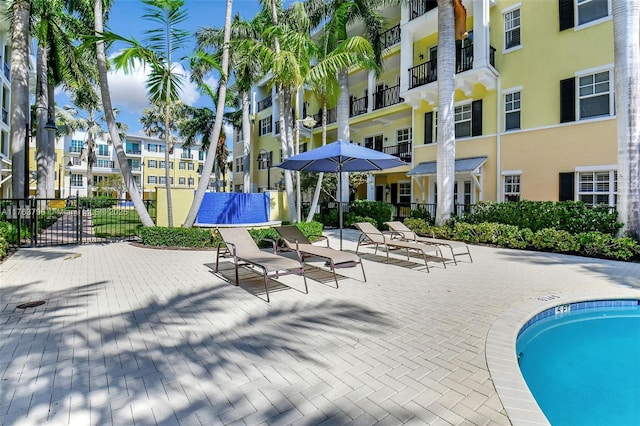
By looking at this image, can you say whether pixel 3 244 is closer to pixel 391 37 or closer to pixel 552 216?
pixel 552 216

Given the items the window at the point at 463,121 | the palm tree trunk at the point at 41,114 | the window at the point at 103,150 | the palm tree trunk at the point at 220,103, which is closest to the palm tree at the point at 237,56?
the palm tree trunk at the point at 220,103

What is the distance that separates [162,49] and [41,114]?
36.5 feet

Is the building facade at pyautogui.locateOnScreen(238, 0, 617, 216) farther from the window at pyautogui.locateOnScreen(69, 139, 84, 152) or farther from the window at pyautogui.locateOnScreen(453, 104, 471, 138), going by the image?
the window at pyautogui.locateOnScreen(69, 139, 84, 152)

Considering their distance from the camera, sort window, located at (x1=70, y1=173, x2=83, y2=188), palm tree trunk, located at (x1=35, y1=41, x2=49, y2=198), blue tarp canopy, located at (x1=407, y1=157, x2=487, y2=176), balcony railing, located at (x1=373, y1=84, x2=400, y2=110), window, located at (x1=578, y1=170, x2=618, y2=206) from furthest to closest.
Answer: window, located at (x1=70, y1=173, x2=83, y2=188) < balcony railing, located at (x1=373, y1=84, x2=400, y2=110) < palm tree trunk, located at (x1=35, y1=41, x2=49, y2=198) < blue tarp canopy, located at (x1=407, y1=157, x2=487, y2=176) < window, located at (x1=578, y1=170, x2=618, y2=206)

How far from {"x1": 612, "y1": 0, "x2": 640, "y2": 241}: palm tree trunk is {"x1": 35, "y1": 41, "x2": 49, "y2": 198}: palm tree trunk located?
22713 mm

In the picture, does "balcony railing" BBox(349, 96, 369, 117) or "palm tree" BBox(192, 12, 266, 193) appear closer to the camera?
"palm tree" BBox(192, 12, 266, 193)

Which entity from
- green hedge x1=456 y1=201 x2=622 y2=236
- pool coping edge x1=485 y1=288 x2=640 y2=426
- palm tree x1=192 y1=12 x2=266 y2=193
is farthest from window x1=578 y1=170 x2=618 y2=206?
palm tree x1=192 y1=12 x2=266 y2=193

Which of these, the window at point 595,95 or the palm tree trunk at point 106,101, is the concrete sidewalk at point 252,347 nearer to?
the palm tree trunk at point 106,101

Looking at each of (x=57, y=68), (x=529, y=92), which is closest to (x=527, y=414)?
(x=529, y=92)

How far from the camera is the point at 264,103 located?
112 feet

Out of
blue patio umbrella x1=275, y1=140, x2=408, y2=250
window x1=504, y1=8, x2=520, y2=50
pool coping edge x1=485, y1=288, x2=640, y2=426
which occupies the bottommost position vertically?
pool coping edge x1=485, y1=288, x2=640, y2=426

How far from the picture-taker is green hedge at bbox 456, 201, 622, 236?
10242mm

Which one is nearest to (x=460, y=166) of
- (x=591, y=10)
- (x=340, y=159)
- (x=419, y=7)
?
(x=591, y=10)

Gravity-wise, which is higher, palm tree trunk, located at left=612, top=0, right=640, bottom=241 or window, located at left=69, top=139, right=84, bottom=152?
window, located at left=69, top=139, right=84, bottom=152
